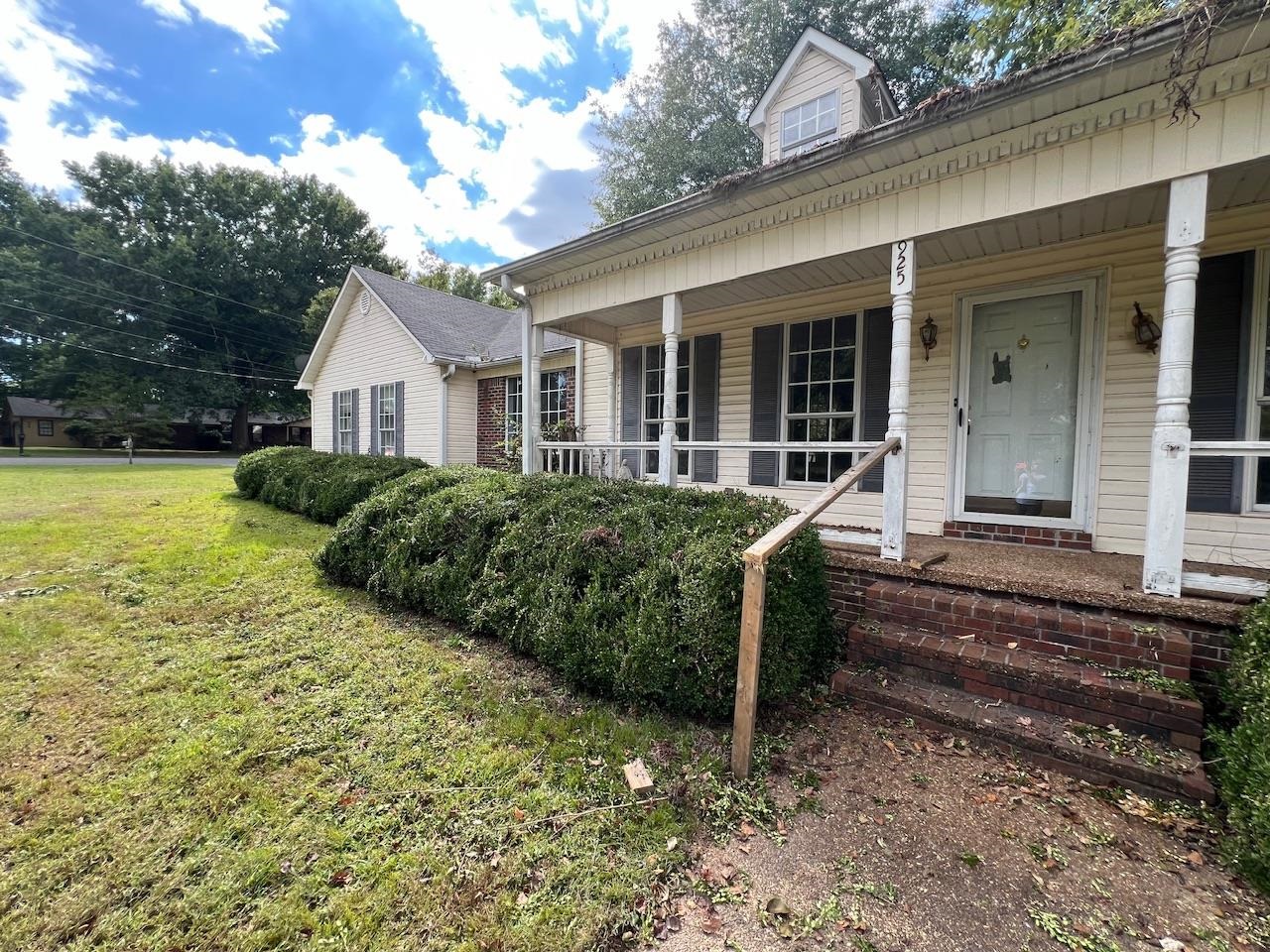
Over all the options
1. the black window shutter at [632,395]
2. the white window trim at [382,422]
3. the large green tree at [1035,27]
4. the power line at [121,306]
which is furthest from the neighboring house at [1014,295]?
the power line at [121,306]

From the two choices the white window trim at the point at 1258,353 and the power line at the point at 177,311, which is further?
the power line at the point at 177,311

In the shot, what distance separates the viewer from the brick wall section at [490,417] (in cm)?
1098

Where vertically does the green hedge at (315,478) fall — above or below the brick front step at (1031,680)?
above

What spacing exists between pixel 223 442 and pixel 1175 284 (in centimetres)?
4852

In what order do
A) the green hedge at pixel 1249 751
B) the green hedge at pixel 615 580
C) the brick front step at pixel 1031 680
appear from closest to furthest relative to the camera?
the green hedge at pixel 1249 751
the brick front step at pixel 1031 680
the green hedge at pixel 615 580

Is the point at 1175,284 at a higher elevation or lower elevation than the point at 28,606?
higher

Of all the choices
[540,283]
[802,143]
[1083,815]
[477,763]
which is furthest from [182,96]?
[1083,815]

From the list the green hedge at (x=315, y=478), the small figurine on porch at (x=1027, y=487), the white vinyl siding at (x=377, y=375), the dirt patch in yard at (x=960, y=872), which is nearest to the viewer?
the dirt patch in yard at (x=960, y=872)

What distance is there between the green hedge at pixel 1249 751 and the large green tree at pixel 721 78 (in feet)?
49.3

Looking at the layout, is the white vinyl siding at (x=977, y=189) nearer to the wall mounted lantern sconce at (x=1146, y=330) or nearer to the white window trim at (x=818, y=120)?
the wall mounted lantern sconce at (x=1146, y=330)

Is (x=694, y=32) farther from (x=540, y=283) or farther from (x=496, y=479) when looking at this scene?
(x=496, y=479)

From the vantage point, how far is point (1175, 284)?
9.79 ft

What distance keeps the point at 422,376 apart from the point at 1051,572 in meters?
11.5

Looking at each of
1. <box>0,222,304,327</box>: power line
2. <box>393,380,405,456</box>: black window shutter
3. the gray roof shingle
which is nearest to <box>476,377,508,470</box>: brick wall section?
the gray roof shingle
